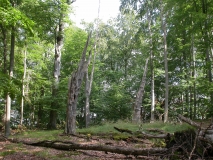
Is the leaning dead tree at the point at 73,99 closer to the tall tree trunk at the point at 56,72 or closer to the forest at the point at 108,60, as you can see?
the forest at the point at 108,60

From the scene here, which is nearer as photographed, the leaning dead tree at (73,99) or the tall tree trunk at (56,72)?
the leaning dead tree at (73,99)

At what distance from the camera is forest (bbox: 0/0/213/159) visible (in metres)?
10.5

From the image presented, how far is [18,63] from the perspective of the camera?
621 inches

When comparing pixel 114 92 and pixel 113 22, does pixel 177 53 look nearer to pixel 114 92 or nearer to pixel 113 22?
pixel 114 92

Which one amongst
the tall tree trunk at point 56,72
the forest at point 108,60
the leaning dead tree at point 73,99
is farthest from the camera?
the tall tree trunk at point 56,72

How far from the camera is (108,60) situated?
33.2 metres

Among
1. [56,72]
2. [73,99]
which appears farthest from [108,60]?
[73,99]

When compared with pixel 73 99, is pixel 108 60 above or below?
above

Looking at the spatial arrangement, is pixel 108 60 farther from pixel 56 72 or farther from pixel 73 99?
pixel 73 99

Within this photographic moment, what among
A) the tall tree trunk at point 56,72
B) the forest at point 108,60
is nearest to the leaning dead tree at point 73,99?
the forest at point 108,60

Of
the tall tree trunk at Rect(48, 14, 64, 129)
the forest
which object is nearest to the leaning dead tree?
the forest

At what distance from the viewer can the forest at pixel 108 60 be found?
1052 centimetres

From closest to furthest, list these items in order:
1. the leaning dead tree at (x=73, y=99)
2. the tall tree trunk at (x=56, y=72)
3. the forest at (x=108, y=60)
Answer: the leaning dead tree at (x=73, y=99)
the forest at (x=108, y=60)
the tall tree trunk at (x=56, y=72)

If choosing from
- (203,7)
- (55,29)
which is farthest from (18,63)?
(203,7)
